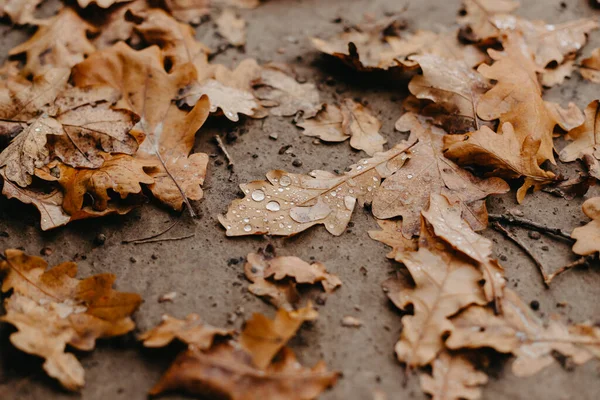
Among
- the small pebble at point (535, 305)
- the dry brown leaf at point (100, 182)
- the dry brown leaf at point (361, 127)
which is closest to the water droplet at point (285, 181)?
the dry brown leaf at point (361, 127)

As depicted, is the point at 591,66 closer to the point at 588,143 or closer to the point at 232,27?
the point at 588,143

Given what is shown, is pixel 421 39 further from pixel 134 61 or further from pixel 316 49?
pixel 134 61

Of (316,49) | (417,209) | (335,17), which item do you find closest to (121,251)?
(417,209)

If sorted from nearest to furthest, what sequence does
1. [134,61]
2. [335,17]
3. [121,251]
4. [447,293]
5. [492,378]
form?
[492,378] → [447,293] → [121,251] → [134,61] → [335,17]

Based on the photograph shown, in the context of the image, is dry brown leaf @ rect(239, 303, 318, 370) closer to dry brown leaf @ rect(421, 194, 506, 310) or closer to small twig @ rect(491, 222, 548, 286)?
dry brown leaf @ rect(421, 194, 506, 310)

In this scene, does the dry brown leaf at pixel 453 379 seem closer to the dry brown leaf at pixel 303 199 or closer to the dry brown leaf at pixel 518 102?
the dry brown leaf at pixel 303 199

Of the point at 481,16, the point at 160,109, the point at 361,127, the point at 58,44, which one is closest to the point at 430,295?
the point at 361,127

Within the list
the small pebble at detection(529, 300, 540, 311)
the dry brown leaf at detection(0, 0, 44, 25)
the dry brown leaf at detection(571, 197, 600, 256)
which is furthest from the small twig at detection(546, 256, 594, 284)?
the dry brown leaf at detection(0, 0, 44, 25)

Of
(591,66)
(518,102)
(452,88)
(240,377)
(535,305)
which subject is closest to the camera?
(240,377)
